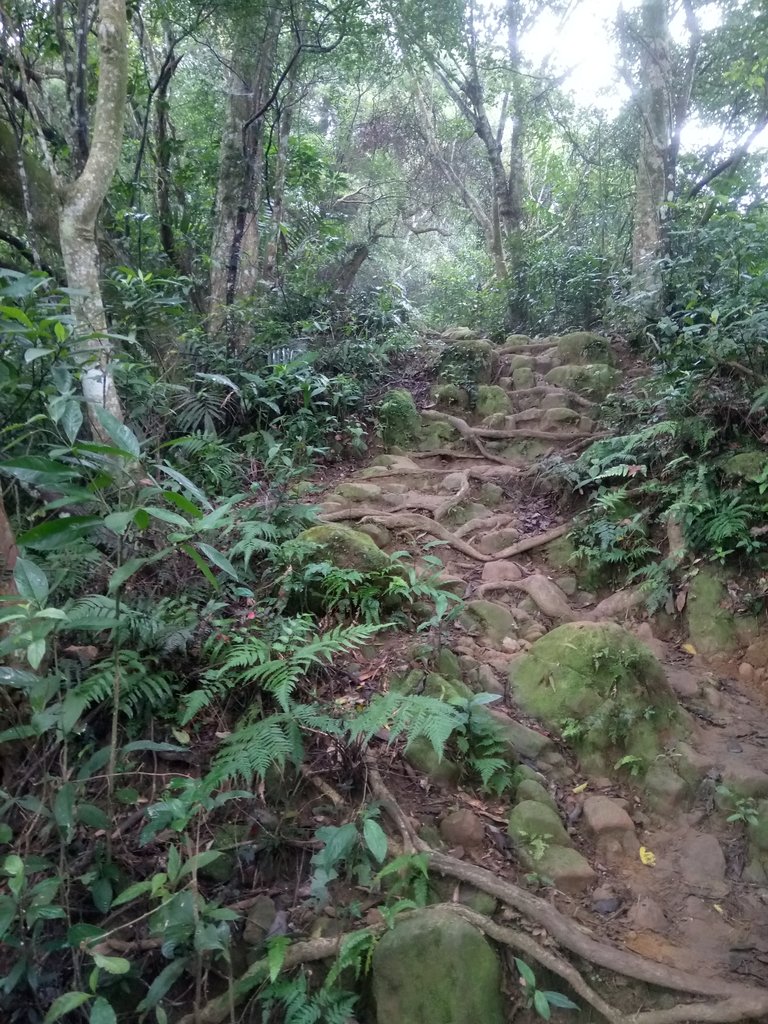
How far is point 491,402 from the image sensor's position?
805 cm

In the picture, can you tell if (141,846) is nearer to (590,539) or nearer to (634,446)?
(590,539)

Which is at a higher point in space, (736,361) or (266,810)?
(736,361)

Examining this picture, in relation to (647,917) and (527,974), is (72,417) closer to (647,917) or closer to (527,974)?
(527,974)

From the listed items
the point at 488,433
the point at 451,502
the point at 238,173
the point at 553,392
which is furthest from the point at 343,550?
the point at 238,173

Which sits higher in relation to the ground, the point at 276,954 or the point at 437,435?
the point at 437,435

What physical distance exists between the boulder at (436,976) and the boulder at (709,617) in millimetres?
2792

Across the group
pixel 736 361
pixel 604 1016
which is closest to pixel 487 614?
pixel 604 1016

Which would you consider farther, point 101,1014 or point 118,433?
point 118,433

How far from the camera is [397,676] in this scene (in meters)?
3.61

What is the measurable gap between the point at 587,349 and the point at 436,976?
296 inches

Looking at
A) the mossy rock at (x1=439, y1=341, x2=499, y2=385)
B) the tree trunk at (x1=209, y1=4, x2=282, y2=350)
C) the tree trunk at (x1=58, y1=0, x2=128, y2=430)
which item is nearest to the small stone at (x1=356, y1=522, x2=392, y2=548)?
the tree trunk at (x1=58, y1=0, x2=128, y2=430)

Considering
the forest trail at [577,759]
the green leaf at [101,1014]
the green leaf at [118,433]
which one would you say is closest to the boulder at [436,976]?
the forest trail at [577,759]

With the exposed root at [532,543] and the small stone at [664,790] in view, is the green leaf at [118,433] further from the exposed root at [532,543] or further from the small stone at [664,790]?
the exposed root at [532,543]

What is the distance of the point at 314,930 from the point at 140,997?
1.98 ft
